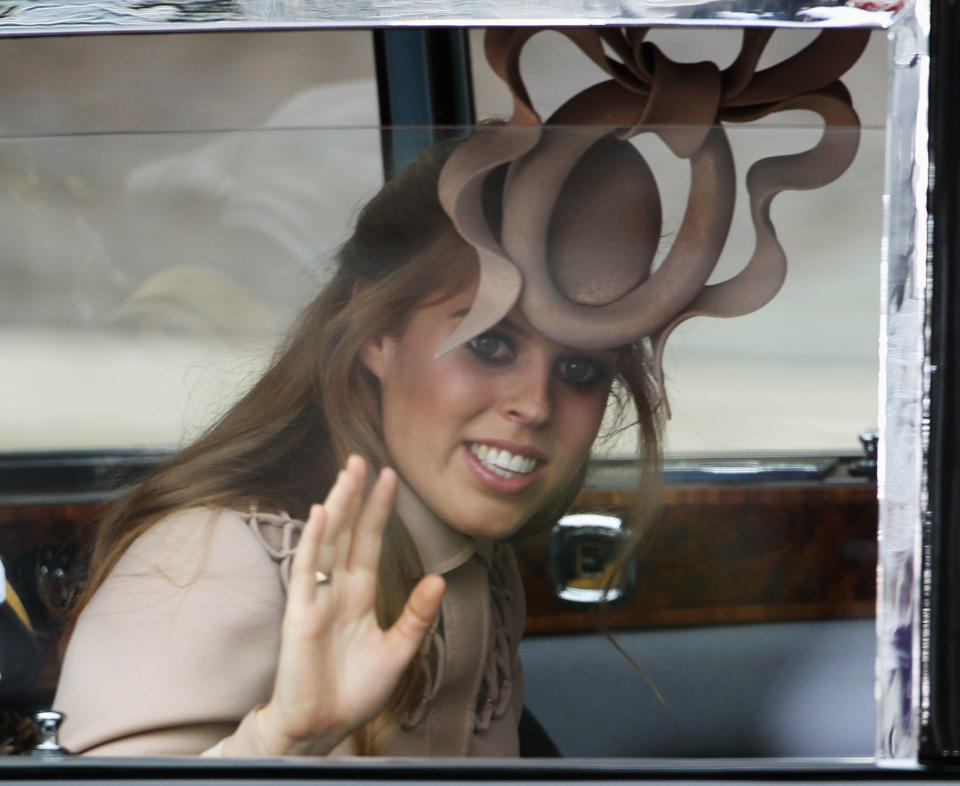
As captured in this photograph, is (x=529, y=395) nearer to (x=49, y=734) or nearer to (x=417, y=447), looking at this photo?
(x=417, y=447)

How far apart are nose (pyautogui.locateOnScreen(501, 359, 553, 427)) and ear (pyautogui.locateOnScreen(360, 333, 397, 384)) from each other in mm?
121

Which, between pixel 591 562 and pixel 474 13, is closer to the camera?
pixel 474 13

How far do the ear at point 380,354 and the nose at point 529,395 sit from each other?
0.40ft

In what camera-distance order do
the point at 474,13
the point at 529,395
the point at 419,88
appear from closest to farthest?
the point at 474,13 < the point at 529,395 < the point at 419,88

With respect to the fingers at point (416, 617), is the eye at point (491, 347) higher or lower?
higher

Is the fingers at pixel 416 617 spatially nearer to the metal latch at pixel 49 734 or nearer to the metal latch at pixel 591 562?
the metal latch at pixel 591 562

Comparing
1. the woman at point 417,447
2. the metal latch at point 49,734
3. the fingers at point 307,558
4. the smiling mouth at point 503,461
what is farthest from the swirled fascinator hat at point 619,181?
the metal latch at point 49,734

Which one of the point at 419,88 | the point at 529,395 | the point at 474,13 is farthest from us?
the point at 419,88

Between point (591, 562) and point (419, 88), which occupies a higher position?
point (419, 88)

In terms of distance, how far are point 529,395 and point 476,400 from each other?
0.05 meters

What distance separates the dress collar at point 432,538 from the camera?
1.12 m

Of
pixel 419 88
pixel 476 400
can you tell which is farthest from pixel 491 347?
pixel 419 88

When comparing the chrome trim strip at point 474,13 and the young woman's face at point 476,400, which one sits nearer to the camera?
the chrome trim strip at point 474,13

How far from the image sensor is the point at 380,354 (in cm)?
112
